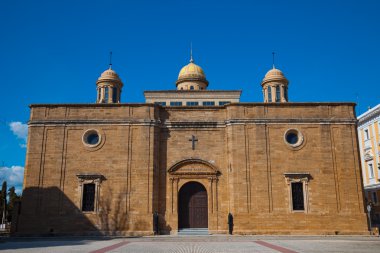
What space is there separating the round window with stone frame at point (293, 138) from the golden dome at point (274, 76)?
9505 mm

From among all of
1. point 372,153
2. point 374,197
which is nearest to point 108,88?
point 372,153

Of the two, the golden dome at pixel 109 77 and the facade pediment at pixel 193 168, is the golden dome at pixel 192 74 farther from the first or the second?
the facade pediment at pixel 193 168

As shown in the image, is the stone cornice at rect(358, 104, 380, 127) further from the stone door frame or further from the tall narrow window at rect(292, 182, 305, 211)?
the stone door frame

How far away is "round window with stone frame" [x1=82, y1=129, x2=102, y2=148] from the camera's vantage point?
23.8m

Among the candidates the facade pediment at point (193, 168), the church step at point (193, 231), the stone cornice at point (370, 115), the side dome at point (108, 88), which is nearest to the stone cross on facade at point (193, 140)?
the facade pediment at point (193, 168)

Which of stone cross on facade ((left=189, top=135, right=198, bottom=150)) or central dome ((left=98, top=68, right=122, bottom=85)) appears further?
central dome ((left=98, top=68, right=122, bottom=85))

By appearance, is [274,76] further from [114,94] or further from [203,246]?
[203,246]

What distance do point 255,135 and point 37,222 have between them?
14807 mm

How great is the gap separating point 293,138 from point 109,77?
57.9 feet

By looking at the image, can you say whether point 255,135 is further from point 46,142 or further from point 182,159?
point 46,142

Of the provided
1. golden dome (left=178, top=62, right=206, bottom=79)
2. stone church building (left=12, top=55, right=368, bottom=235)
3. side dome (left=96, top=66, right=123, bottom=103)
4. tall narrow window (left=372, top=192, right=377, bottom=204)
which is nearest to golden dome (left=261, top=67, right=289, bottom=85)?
golden dome (left=178, top=62, right=206, bottom=79)

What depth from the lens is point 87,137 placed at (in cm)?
2405

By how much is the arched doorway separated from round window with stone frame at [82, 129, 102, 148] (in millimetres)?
6395

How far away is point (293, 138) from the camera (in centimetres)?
2405
